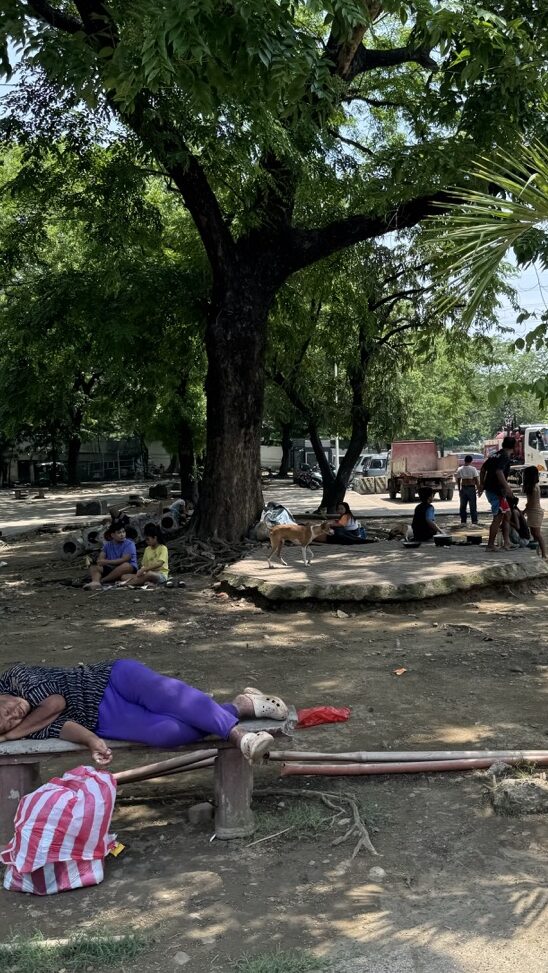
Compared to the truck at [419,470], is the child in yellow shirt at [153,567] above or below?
below

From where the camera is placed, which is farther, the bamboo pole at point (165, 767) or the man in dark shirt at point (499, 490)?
the man in dark shirt at point (499, 490)

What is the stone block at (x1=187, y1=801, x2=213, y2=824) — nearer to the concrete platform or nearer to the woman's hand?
the woman's hand

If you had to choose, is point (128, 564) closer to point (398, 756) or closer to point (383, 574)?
point (383, 574)

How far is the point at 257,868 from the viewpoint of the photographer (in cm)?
366

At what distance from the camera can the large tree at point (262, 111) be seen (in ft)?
17.9

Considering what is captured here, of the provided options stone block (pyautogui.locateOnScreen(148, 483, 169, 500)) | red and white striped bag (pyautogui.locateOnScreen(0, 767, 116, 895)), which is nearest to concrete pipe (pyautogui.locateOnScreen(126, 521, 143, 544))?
red and white striped bag (pyautogui.locateOnScreen(0, 767, 116, 895))

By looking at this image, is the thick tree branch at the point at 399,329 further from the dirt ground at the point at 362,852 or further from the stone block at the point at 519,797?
the stone block at the point at 519,797

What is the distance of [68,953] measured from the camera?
9.93 feet

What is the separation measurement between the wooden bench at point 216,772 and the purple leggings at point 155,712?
56 millimetres

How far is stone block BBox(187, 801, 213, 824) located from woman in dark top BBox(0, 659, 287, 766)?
522mm

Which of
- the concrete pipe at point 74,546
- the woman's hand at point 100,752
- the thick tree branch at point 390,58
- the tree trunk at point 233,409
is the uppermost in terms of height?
the thick tree branch at point 390,58

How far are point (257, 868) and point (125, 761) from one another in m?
1.69

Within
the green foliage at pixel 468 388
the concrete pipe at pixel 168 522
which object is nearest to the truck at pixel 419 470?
the green foliage at pixel 468 388

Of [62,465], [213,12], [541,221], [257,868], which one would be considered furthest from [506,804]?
[62,465]
